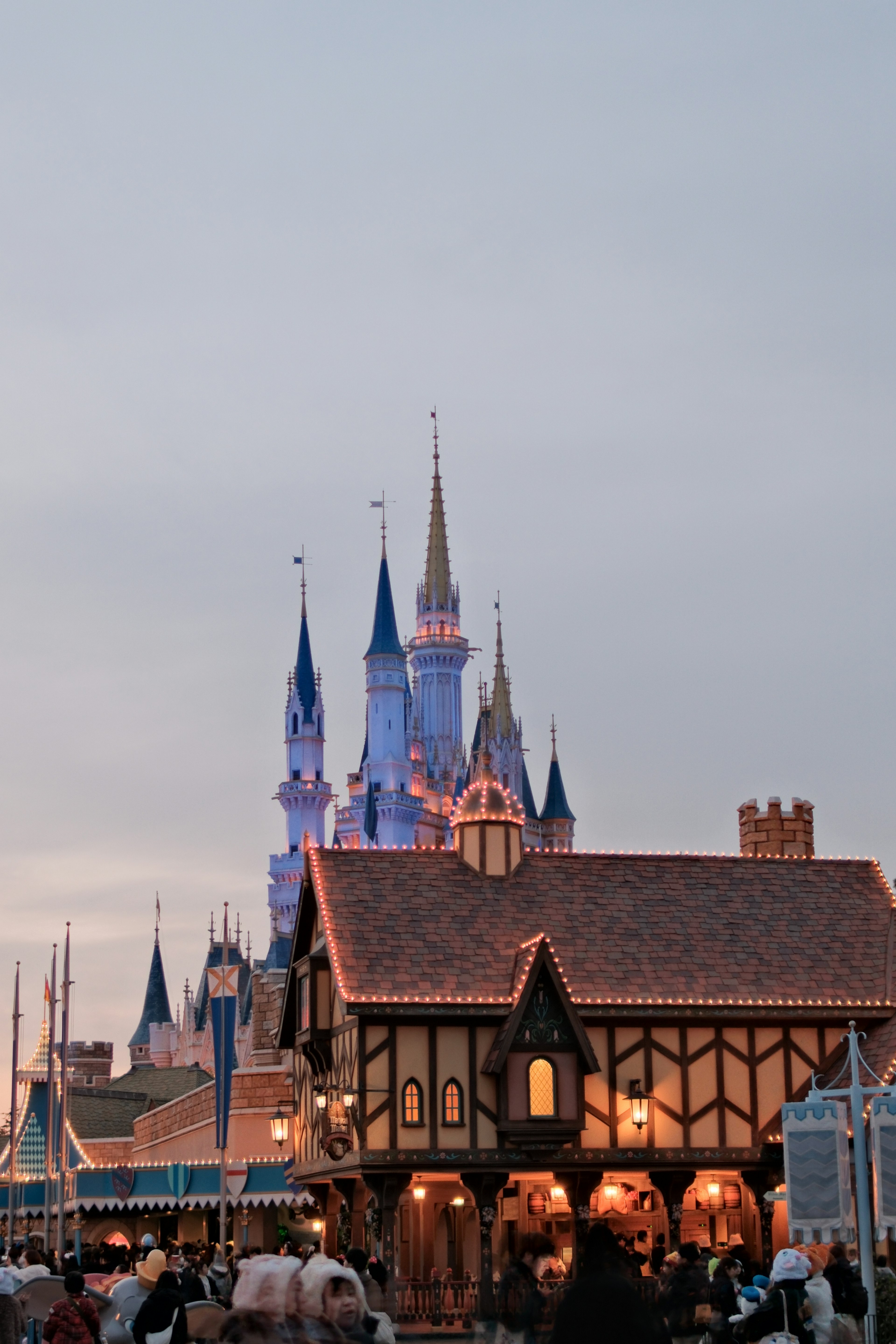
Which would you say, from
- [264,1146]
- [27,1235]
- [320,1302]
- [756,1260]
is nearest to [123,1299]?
[320,1302]

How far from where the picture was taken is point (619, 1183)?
31359 mm

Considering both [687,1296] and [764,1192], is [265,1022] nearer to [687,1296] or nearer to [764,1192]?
[764,1192]

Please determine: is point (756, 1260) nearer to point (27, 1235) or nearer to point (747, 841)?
point (747, 841)

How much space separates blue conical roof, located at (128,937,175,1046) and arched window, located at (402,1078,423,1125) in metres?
91.2

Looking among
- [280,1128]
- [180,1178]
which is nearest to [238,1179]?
[180,1178]

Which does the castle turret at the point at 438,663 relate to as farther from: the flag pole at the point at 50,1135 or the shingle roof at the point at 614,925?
the shingle roof at the point at 614,925

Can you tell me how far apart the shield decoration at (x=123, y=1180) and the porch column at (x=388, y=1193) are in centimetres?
1762

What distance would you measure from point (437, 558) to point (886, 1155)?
139 m

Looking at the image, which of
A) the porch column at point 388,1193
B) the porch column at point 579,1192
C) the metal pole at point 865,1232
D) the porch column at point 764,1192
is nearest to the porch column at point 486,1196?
the porch column at point 388,1193

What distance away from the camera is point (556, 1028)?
95.9 ft

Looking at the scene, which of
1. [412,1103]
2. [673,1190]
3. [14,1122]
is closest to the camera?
[412,1103]

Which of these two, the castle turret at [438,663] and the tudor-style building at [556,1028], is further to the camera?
the castle turret at [438,663]

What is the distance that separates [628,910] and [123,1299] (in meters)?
19.7

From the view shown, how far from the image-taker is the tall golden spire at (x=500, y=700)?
499ft
